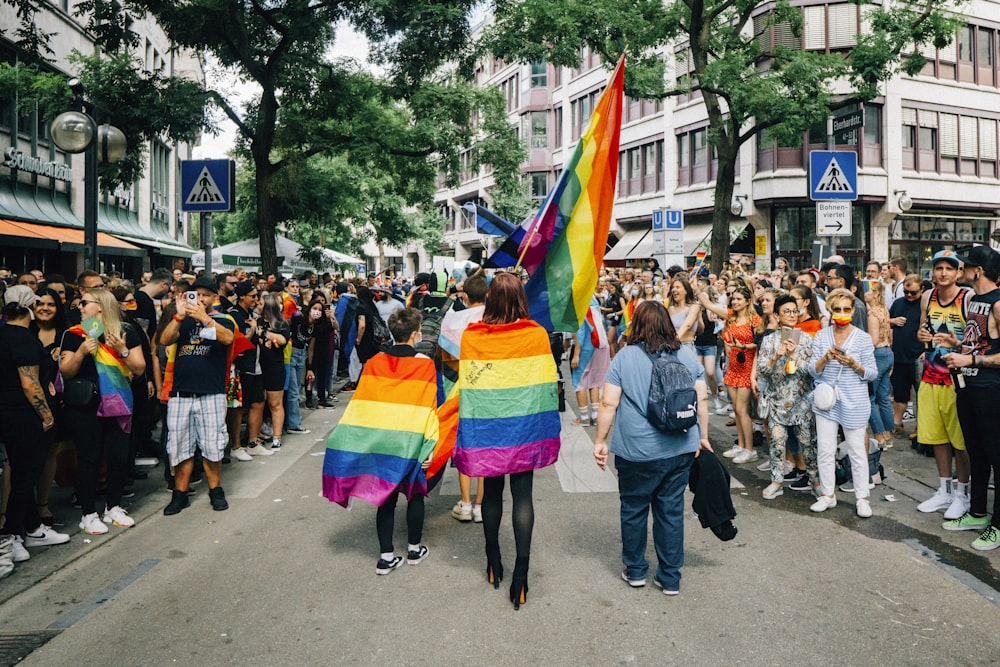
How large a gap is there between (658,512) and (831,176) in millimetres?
7456

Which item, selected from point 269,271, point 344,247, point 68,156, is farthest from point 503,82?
point 269,271

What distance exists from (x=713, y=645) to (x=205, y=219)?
868cm

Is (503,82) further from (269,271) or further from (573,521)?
(573,521)

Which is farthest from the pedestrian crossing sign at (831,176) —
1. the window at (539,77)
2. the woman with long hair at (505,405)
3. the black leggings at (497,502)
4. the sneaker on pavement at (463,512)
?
the window at (539,77)

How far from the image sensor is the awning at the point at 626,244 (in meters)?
38.8

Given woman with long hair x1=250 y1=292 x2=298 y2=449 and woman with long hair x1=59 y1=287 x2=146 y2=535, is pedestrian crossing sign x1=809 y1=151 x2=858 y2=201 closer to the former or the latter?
woman with long hair x1=250 y1=292 x2=298 y2=449

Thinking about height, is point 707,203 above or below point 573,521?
above

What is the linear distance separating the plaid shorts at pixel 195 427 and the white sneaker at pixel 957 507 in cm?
582

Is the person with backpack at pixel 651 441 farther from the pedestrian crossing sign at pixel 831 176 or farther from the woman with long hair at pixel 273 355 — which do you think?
the pedestrian crossing sign at pixel 831 176

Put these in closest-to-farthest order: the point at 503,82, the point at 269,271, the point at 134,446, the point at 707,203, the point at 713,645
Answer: the point at 713,645 → the point at 134,446 → the point at 269,271 → the point at 707,203 → the point at 503,82

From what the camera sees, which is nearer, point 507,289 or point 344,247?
point 507,289

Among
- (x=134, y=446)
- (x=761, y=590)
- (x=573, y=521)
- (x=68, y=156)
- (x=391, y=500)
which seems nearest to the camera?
(x=761, y=590)

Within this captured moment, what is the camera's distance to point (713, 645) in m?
4.32

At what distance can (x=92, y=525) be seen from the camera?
21.5 feet
